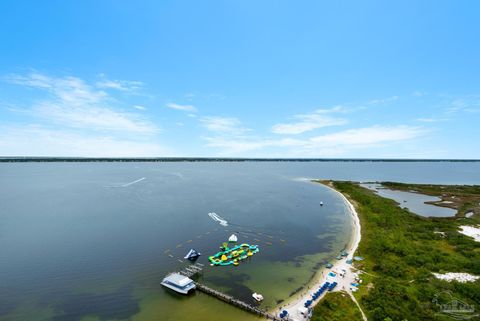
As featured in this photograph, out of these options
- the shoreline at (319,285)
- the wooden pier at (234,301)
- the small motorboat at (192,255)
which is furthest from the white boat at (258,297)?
the small motorboat at (192,255)

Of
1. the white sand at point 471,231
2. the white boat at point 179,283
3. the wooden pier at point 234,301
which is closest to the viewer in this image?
the wooden pier at point 234,301

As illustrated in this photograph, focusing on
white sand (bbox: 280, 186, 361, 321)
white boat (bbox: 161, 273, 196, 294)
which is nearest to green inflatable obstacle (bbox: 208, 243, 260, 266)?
white boat (bbox: 161, 273, 196, 294)

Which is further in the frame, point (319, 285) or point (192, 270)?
point (192, 270)

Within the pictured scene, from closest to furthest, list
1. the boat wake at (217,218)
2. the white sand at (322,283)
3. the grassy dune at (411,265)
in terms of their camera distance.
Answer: the grassy dune at (411,265), the white sand at (322,283), the boat wake at (217,218)

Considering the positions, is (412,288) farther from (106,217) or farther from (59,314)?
(106,217)

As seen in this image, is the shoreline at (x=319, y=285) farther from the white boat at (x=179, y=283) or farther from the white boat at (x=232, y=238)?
the white boat at (x=232, y=238)

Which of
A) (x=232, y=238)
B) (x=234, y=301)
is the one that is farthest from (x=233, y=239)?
(x=234, y=301)

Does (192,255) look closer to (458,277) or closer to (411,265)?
(411,265)

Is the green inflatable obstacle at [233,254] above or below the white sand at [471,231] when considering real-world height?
below
